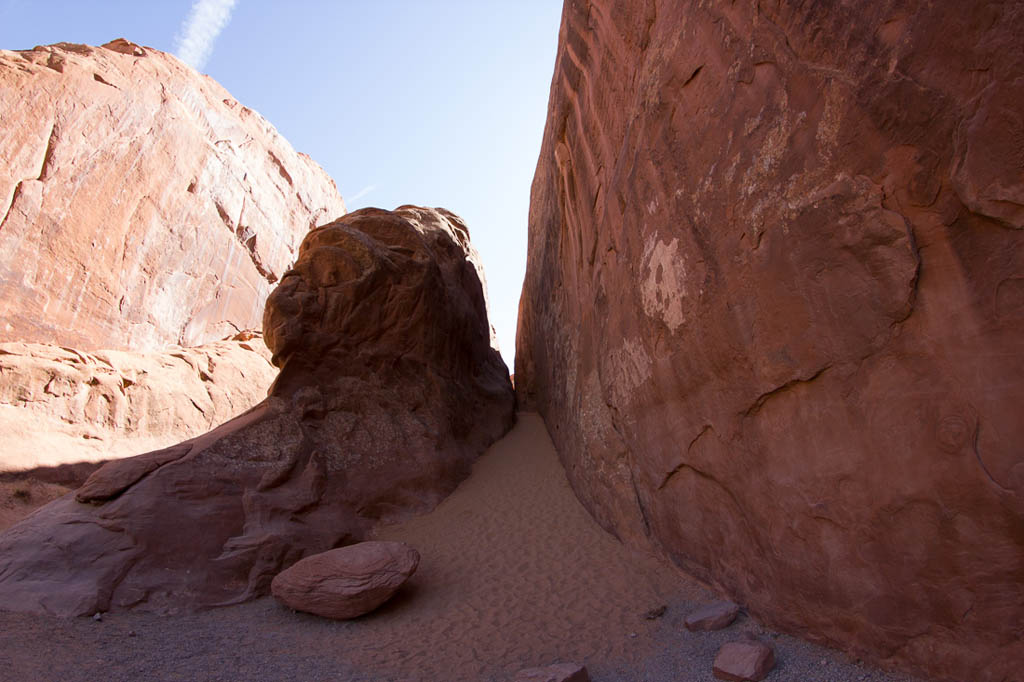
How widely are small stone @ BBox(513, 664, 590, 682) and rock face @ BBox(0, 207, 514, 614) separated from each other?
3.81m

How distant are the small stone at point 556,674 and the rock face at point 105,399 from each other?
1177 cm

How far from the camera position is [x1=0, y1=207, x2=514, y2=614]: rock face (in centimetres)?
658

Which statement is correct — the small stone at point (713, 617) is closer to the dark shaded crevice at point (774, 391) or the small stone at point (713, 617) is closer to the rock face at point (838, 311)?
the rock face at point (838, 311)

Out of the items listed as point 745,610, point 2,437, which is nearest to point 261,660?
point 745,610

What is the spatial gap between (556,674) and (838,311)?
3503 mm

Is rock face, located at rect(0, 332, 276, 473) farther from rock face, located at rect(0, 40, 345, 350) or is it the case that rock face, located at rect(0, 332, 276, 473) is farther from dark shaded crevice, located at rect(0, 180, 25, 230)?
dark shaded crevice, located at rect(0, 180, 25, 230)

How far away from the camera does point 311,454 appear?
29.0 ft

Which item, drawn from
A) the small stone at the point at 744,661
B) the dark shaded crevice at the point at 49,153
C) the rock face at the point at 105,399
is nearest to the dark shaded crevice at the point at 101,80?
the dark shaded crevice at the point at 49,153

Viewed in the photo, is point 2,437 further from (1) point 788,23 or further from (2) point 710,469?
(1) point 788,23

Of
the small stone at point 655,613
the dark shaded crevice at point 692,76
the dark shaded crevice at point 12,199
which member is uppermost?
the dark shaded crevice at point 12,199

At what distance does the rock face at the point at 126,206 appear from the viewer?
15.4 meters

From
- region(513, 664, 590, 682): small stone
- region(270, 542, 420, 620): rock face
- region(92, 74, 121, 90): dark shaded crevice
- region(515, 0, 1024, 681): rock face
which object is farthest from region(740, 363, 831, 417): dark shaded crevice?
region(92, 74, 121, 90): dark shaded crevice

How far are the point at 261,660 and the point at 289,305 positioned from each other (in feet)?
19.4

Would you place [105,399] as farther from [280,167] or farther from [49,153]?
[280,167]
